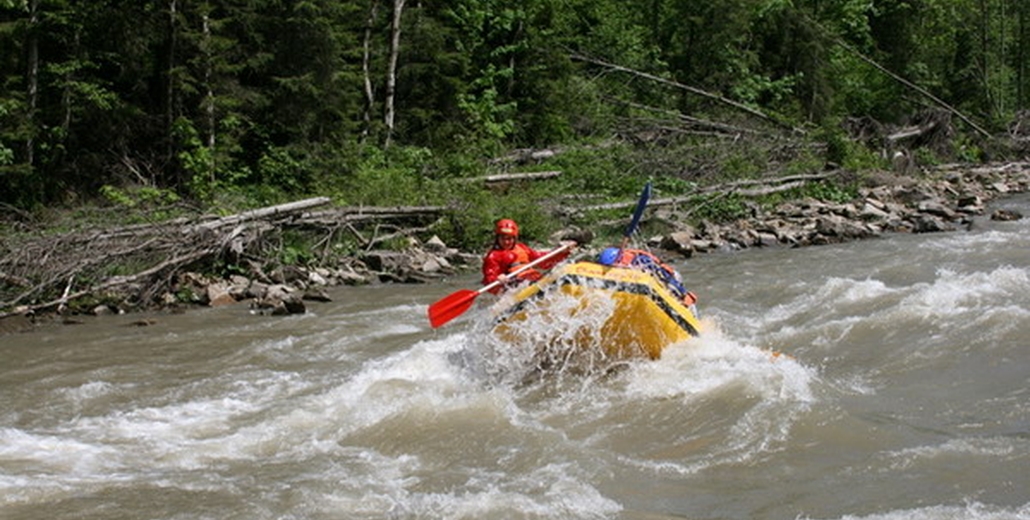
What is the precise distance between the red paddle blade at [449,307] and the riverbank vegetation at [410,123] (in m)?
4.76

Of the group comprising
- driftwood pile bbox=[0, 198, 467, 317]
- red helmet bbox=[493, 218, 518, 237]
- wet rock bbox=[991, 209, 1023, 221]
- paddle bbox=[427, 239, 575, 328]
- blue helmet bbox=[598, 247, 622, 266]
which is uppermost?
red helmet bbox=[493, 218, 518, 237]

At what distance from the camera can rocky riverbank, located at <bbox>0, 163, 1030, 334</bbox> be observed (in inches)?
402

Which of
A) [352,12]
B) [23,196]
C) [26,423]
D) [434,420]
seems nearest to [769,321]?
[434,420]

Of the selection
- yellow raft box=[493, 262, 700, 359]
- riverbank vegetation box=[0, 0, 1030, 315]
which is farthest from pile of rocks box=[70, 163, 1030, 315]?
yellow raft box=[493, 262, 700, 359]

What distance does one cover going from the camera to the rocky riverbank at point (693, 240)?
10219 millimetres

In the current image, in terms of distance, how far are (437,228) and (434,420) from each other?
26.7 feet

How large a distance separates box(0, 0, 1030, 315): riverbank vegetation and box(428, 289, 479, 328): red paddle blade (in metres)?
4.76

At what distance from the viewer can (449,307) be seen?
705 centimetres

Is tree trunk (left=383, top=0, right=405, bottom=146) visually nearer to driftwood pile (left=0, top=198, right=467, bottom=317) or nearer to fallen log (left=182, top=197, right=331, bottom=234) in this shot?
driftwood pile (left=0, top=198, right=467, bottom=317)

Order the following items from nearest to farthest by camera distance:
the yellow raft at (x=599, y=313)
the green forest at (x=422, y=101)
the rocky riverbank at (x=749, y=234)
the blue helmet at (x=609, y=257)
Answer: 1. the yellow raft at (x=599, y=313)
2. the blue helmet at (x=609, y=257)
3. the rocky riverbank at (x=749, y=234)
4. the green forest at (x=422, y=101)

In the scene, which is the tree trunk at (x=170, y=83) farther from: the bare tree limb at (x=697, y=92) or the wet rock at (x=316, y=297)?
the bare tree limb at (x=697, y=92)

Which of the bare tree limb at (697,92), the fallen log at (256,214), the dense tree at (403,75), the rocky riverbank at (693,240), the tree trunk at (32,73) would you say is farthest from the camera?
the bare tree limb at (697,92)

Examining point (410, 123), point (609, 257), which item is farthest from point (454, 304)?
point (410, 123)

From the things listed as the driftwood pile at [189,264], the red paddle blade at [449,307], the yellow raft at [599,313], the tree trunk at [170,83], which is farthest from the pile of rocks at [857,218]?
the tree trunk at [170,83]
